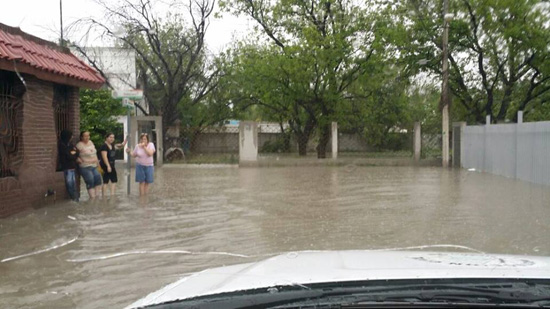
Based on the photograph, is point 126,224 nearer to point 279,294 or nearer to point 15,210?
point 15,210

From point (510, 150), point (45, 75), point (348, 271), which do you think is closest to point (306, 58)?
Result: point (510, 150)

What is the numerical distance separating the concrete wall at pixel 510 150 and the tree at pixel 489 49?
404cm

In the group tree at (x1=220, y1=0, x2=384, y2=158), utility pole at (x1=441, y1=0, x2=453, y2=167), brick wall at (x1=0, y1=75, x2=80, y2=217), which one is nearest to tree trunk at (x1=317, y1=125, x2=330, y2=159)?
tree at (x1=220, y1=0, x2=384, y2=158)

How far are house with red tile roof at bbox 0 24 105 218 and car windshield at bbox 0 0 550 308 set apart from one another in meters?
0.04

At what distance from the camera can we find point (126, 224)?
9953 millimetres

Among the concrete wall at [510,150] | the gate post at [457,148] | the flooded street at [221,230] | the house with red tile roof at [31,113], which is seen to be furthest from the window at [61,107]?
the gate post at [457,148]

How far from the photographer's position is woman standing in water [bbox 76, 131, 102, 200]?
12266 millimetres

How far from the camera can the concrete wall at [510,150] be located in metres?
15.2

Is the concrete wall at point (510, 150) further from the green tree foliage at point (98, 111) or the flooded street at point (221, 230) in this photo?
the green tree foliage at point (98, 111)

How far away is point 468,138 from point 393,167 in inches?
125

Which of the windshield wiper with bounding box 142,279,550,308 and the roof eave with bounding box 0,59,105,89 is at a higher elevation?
the roof eave with bounding box 0,59,105,89

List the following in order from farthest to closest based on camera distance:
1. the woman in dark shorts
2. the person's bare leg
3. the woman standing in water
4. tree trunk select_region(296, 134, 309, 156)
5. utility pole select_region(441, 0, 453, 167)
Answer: tree trunk select_region(296, 134, 309, 156)
utility pole select_region(441, 0, 453, 167)
the woman in dark shorts
the person's bare leg
the woman standing in water

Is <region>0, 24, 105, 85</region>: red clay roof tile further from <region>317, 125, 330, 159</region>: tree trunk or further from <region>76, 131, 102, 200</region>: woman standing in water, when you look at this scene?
<region>317, 125, 330, 159</region>: tree trunk

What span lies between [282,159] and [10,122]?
46.7 ft
